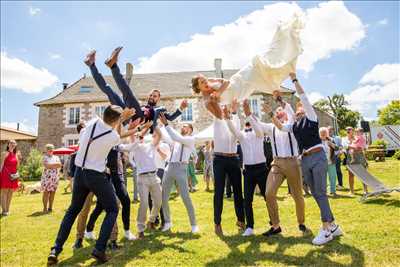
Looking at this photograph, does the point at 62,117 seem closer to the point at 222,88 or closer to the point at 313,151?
the point at 222,88

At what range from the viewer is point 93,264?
163 inches

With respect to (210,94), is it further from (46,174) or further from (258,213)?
(46,174)

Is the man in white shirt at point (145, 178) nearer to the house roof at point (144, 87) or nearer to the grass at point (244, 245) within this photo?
the grass at point (244, 245)

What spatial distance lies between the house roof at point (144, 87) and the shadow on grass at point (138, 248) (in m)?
22.2

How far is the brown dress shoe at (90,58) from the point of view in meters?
4.83

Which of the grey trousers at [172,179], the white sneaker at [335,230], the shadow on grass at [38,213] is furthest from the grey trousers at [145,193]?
the shadow on grass at [38,213]

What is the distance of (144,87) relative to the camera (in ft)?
101

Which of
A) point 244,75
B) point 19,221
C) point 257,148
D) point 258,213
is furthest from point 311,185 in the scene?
point 19,221

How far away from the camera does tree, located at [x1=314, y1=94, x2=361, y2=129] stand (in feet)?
198

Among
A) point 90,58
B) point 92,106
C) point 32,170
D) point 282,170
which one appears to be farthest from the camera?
point 92,106

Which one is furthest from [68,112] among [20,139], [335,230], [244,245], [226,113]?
[335,230]

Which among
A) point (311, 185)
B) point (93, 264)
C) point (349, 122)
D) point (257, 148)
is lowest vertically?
point (93, 264)

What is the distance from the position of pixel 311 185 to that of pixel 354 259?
123 centimetres

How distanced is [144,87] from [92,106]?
5458 millimetres
